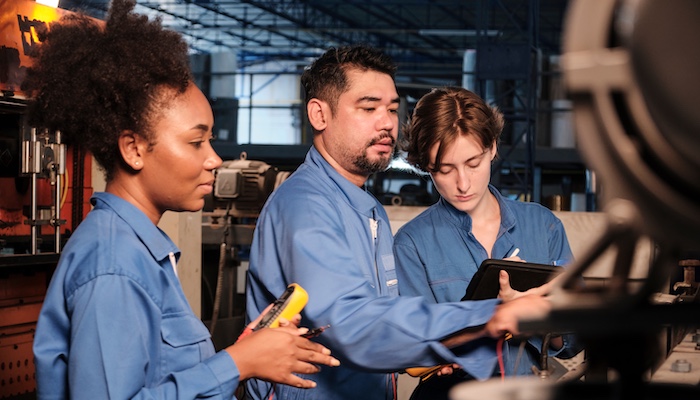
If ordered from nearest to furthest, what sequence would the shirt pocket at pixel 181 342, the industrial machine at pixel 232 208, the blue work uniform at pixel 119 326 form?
1. the blue work uniform at pixel 119 326
2. the shirt pocket at pixel 181 342
3. the industrial machine at pixel 232 208

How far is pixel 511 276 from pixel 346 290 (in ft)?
1.29

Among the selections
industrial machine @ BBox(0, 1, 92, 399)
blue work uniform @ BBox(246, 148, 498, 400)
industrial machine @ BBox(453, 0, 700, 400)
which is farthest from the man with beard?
industrial machine @ BBox(0, 1, 92, 399)

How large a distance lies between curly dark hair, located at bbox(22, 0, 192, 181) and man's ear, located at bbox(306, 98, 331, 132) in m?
0.58

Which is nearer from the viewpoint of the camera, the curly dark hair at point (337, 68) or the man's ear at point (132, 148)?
the man's ear at point (132, 148)

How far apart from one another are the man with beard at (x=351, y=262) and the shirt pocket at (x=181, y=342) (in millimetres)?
278

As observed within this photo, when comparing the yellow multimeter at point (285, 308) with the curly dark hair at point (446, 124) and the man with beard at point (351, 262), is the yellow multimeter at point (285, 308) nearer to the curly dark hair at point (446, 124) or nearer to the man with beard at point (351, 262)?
the man with beard at point (351, 262)

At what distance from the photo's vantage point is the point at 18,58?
327 cm

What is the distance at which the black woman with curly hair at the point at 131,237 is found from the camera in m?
1.19

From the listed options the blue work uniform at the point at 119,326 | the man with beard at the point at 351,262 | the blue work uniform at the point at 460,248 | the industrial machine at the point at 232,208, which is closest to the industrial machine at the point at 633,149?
the man with beard at the point at 351,262

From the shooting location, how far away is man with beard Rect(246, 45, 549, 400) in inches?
58.1

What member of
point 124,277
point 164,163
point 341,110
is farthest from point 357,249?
point 124,277

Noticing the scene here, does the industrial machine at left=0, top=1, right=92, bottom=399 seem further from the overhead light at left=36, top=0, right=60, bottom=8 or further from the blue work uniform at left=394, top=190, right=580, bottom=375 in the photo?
the blue work uniform at left=394, top=190, right=580, bottom=375

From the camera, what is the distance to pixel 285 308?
141cm

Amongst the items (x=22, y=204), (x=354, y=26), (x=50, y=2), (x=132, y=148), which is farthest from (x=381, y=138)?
(x=354, y=26)
